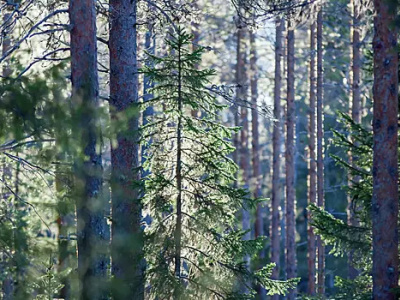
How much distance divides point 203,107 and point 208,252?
2057 mm

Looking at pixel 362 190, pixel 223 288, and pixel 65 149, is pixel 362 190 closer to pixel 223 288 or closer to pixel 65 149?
pixel 223 288

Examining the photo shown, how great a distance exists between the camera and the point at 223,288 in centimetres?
858

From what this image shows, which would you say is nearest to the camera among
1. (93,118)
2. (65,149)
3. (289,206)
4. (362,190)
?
(65,149)

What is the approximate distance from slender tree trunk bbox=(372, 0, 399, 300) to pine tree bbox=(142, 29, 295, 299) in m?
1.74

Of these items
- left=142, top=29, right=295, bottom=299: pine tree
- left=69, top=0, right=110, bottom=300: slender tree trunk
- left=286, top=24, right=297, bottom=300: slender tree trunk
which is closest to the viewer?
left=69, top=0, right=110, bottom=300: slender tree trunk

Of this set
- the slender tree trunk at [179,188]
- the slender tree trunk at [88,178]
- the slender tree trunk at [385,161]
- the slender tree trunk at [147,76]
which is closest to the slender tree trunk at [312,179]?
the slender tree trunk at [147,76]

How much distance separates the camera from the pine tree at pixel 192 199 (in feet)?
28.3

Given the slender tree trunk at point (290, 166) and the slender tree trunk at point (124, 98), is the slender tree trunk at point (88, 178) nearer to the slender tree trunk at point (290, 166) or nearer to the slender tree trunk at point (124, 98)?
the slender tree trunk at point (124, 98)

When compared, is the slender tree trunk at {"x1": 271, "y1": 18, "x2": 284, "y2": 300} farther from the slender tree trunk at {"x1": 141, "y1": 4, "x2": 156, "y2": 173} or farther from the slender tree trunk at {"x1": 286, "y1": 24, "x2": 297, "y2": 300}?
the slender tree trunk at {"x1": 141, "y1": 4, "x2": 156, "y2": 173}

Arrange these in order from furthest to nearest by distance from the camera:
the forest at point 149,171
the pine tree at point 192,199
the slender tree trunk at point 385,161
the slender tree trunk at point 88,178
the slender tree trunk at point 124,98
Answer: the slender tree trunk at point 124,98 → the slender tree trunk at point 385,161 → the pine tree at point 192,199 → the slender tree trunk at point 88,178 → the forest at point 149,171

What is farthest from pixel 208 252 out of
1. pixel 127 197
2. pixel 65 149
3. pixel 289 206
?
pixel 289 206

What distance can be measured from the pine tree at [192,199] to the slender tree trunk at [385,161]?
1.74 metres

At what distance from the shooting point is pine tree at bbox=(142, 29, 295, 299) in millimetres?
8633

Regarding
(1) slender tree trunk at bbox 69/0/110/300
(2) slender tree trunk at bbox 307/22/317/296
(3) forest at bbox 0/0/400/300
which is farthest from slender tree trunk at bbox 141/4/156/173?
(2) slender tree trunk at bbox 307/22/317/296
